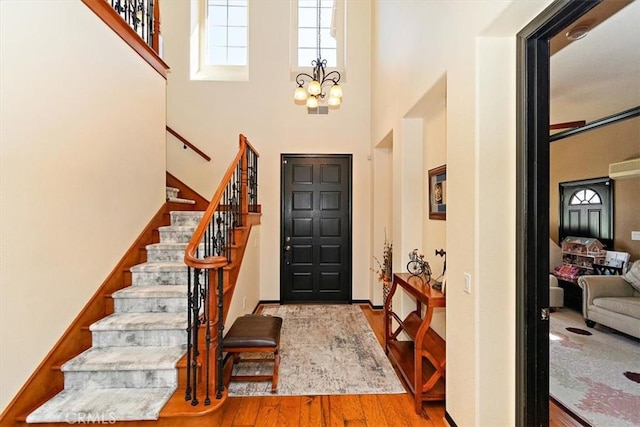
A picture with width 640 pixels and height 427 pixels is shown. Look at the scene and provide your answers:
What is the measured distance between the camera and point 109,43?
2949mm

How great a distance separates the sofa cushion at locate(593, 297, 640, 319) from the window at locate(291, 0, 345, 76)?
16.7ft

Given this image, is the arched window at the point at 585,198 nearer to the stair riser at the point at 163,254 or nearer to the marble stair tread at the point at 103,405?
the marble stair tread at the point at 103,405

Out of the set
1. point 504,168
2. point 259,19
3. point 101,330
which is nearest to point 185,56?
point 259,19

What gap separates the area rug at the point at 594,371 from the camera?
4.27ft

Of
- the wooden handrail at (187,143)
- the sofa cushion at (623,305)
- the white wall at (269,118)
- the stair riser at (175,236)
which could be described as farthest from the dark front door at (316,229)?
the sofa cushion at (623,305)

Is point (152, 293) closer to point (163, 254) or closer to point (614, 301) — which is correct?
point (163, 254)

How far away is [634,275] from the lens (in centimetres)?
128

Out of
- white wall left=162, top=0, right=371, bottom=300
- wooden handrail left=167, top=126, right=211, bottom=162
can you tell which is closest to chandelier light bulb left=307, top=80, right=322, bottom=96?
white wall left=162, top=0, right=371, bottom=300

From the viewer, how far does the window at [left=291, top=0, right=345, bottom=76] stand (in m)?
5.54

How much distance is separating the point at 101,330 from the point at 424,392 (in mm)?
2631

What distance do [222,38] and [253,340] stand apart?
5.13 meters

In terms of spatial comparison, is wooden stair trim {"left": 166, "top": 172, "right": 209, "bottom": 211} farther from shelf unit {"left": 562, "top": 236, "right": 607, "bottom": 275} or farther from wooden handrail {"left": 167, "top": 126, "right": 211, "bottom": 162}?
shelf unit {"left": 562, "top": 236, "right": 607, "bottom": 275}

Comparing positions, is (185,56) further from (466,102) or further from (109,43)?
(466,102)

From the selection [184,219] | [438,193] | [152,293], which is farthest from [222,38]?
[438,193]
